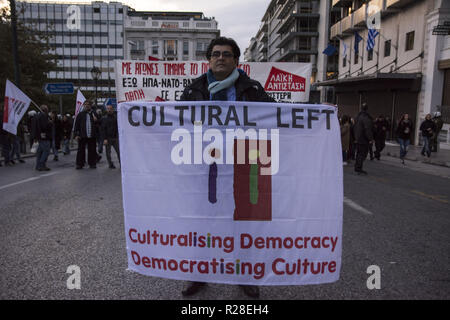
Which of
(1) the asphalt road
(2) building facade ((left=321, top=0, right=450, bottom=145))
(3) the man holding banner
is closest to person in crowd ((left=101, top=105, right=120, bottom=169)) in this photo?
(1) the asphalt road

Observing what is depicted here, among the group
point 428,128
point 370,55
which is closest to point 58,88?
point 428,128

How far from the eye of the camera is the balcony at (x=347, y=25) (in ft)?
107

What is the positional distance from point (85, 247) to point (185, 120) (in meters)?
2.16

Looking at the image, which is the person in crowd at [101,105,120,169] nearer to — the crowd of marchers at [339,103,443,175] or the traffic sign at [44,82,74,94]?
the traffic sign at [44,82,74,94]

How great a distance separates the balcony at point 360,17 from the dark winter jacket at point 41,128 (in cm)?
2649

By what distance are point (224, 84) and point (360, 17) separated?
31.4 metres

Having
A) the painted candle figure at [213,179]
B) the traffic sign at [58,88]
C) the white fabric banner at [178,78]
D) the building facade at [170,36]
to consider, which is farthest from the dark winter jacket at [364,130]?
the building facade at [170,36]

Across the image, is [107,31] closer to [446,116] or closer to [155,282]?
[446,116]

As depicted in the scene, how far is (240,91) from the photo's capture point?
3.12 metres

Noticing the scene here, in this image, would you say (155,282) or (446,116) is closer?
(155,282)

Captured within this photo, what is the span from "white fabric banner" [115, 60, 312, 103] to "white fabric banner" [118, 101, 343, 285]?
28.2 feet

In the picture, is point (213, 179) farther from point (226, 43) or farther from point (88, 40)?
point (88, 40)
